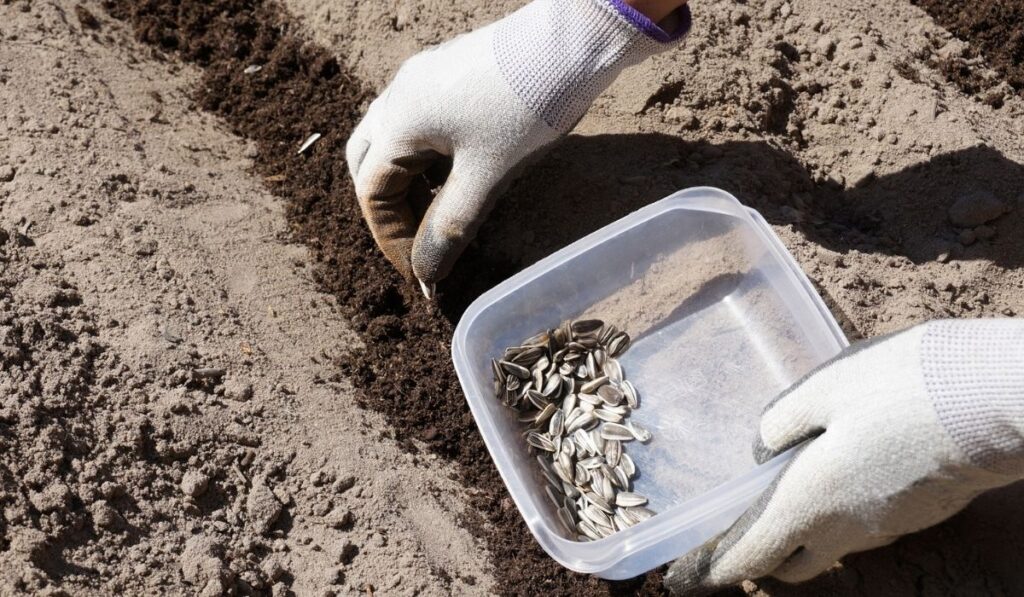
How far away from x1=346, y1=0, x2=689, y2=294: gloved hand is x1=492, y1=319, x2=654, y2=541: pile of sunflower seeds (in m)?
0.39

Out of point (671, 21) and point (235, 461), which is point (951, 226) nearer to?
point (671, 21)

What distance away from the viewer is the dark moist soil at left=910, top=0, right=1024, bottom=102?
10.4 ft

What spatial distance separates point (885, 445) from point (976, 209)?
1.18 metres

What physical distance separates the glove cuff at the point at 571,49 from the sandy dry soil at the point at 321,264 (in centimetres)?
42

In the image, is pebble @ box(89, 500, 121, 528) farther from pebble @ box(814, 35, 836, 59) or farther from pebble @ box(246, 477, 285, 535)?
pebble @ box(814, 35, 836, 59)

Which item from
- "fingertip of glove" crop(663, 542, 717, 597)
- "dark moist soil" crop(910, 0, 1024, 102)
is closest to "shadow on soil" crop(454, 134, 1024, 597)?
"dark moist soil" crop(910, 0, 1024, 102)

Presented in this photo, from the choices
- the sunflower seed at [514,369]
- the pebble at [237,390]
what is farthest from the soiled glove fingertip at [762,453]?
the pebble at [237,390]

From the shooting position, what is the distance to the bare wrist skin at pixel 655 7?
2555mm

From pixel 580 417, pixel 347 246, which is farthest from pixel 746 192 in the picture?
pixel 347 246

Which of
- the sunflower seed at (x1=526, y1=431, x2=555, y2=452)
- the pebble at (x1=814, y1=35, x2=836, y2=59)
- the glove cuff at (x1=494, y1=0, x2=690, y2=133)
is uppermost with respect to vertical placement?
the glove cuff at (x1=494, y1=0, x2=690, y2=133)

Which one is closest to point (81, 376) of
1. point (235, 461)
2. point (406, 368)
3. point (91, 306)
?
point (91, 306)

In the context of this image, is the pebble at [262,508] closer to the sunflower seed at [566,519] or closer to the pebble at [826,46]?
the sunflower seed at [566,519]

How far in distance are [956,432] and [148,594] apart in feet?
5.87

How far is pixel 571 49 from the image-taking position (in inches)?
101
